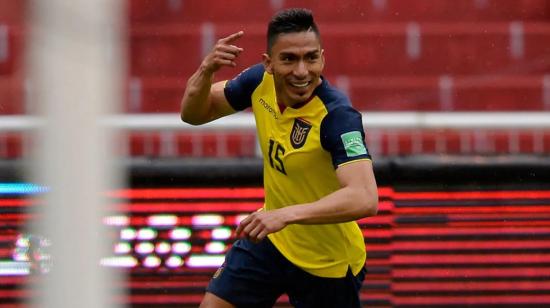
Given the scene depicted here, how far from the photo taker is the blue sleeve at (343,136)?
3420 mm

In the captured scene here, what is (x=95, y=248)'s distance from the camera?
1.54 meters

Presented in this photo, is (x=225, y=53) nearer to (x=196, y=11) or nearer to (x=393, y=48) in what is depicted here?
(x=393, y=48)

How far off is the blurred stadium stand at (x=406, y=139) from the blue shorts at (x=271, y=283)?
0.83 meters

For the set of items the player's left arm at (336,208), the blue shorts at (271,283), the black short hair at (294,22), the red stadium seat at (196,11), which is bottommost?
the blue shorts at (271,283)

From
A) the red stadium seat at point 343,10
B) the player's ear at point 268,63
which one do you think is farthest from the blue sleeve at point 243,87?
the red stadium seat at point 343,10

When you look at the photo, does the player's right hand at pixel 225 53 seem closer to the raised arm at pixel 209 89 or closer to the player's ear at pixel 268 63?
the raised arm at pixel 209 89

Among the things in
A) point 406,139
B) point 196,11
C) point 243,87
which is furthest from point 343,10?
point 243,87

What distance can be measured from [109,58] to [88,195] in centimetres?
19

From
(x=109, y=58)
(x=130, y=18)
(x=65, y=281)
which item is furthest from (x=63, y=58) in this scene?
(x=130, y=18)

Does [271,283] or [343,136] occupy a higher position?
[343,136]

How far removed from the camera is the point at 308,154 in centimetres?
359

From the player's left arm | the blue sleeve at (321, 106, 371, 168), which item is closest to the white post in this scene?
the player's left arm

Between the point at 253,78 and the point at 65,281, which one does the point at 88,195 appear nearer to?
the point at 65,281

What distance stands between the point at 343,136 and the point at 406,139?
4.28m
